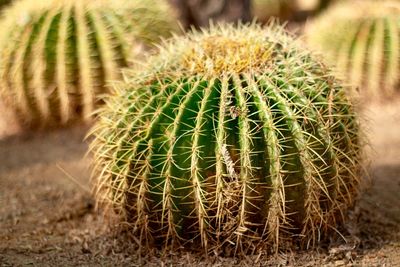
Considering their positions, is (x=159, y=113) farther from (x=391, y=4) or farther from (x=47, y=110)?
(x=391, y=4)

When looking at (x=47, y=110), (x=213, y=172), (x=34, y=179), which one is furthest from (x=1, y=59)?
(x=213, y=172)

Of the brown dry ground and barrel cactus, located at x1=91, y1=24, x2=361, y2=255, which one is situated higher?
barrel cactus, located at x1=91, y1=24, x2=361, y2=255

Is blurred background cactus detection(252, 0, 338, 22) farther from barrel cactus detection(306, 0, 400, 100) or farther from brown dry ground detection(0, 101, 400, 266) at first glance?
brown dry ground detection(0, 101, 400, 266)

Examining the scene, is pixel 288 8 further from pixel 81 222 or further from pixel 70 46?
pixel 81 222

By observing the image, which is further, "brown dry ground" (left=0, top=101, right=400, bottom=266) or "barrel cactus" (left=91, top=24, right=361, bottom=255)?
"brown dry ground" (left=0, top=101, right=400, bottom=266)

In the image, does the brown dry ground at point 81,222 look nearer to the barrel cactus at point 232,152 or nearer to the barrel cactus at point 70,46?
the barrel cactus at point 232,152

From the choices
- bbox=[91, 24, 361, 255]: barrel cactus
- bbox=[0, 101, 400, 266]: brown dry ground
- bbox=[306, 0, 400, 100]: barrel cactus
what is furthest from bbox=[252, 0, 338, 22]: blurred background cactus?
bbox=[91, 24, 361, 255]: barrel cactus
